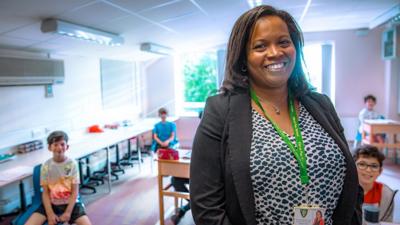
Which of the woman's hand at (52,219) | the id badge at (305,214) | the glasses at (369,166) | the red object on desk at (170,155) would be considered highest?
the id badge at (305,214)

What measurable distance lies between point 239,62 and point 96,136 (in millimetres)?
4186

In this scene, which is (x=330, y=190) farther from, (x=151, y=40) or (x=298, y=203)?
(x=151, y=40)

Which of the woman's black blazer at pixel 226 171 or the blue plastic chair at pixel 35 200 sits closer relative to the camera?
the woman's black blazer at pixel 226 171

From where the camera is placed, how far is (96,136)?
15.4ft

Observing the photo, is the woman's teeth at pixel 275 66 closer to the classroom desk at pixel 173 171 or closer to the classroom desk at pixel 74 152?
the classroom desk at pixel 173 171

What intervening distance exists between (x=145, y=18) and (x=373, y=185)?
8.90ft

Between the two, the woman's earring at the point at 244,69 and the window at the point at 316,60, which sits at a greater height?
the window at the point at 316,60

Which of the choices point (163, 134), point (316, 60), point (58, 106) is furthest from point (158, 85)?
point (316, 60)

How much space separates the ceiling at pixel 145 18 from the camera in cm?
266

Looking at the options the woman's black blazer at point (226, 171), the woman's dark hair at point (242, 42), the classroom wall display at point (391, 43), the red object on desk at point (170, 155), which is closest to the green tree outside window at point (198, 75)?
the classroom wall display at point (391, 43)

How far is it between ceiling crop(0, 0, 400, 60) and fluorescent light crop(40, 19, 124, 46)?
0.17ft

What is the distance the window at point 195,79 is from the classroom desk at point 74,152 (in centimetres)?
179

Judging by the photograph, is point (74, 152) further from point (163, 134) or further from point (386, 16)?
point (386, 16)

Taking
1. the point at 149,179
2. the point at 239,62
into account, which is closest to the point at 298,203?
the point at 239,62
